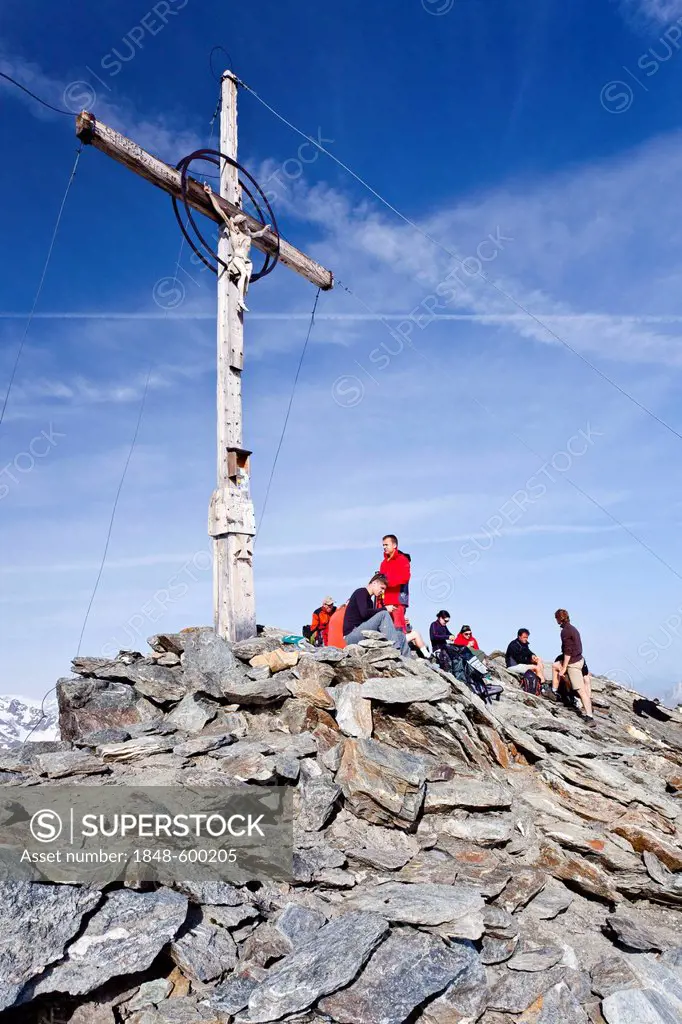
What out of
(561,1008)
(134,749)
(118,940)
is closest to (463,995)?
(561,1008)

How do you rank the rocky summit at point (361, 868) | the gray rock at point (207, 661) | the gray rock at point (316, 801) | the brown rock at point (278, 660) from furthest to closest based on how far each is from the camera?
1. the brown rock at point (278, 660)
2. the gray rock at point (207, 661)
3. the gray rock at point (316, 801)
4. the rocky summit at point (361, 868)

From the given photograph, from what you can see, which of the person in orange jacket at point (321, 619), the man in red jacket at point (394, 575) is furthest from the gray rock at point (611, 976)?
the person in orange jacket at point (321, 619)

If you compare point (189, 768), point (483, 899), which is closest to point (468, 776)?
point (483, 899)

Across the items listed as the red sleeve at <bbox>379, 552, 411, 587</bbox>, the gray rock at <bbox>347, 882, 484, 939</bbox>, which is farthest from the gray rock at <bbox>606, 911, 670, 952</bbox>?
the red sleeve at <bbox>379, 552, 411, 587</bbox>

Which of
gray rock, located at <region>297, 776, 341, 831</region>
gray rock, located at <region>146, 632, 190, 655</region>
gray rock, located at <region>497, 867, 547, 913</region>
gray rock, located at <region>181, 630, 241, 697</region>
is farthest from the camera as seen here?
gray rock, located at <region>146, 632, 190, 655</region>

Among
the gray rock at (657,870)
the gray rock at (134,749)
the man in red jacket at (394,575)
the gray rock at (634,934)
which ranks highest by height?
the man in red jacket at (394,575)

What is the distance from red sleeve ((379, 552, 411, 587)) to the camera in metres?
11.5

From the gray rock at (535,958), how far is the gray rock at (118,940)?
2820 millimetres

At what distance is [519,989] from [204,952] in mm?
2520

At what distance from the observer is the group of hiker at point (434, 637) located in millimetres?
10453

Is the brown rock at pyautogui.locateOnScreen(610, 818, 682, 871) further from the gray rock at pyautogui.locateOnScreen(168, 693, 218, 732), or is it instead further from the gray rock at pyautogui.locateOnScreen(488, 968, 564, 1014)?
the gray rock at pyautogui.locateOnScreen(168, 693, 218, 732)

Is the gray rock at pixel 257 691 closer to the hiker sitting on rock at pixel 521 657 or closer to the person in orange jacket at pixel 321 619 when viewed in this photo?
the person in orange jacket at pixel 321 619

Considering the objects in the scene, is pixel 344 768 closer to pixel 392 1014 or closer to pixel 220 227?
pixel 392 1014

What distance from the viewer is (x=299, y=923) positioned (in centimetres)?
509
